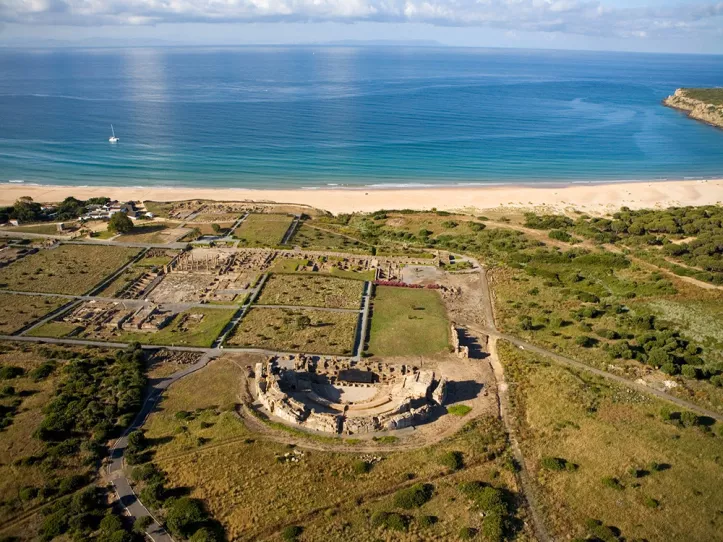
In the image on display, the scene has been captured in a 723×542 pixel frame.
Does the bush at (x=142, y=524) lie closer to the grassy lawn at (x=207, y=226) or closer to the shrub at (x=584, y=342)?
the shrub at (x=584, y=342)

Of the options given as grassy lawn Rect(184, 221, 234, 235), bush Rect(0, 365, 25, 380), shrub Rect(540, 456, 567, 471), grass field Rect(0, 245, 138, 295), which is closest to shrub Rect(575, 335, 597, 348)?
shrub Rect(540, 456, 567, 471)

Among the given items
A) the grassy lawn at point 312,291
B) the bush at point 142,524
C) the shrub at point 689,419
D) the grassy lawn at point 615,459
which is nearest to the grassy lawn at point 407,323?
the grassy lawn at point 312,291

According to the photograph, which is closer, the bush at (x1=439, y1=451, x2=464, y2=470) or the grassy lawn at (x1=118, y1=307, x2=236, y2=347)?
the bush at (x1=439, y1=451, x2=464, y2=470)

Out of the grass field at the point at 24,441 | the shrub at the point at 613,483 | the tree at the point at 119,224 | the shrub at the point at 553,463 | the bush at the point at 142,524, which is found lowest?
the shrub at the point at 613,483

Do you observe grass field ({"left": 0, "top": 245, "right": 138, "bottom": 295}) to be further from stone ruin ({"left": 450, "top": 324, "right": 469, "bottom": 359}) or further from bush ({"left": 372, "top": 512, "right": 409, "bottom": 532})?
bush ({"left": 372, "top": 512, "right": 409, "bottom": 532})

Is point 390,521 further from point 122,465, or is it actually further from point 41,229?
point 41,229

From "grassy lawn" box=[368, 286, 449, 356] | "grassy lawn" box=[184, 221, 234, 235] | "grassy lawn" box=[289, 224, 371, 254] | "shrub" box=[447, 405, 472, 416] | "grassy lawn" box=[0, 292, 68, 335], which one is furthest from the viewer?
"grassy lawn" box=[184, 221, 234, 235]

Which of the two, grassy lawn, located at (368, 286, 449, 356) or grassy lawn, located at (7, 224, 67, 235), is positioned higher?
grassy lawn, located at (7, 224, 67, 235)
